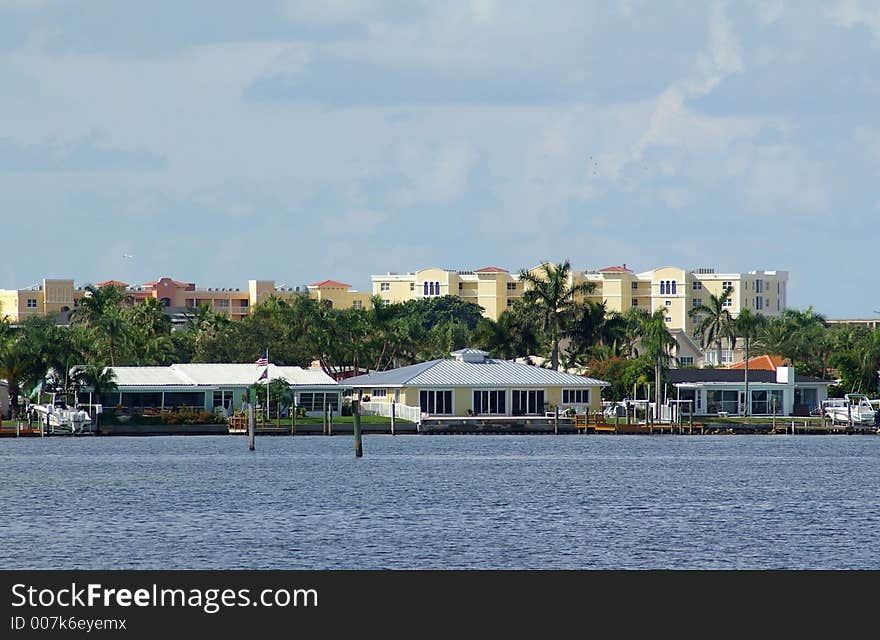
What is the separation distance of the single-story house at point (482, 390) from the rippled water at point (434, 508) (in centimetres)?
1912

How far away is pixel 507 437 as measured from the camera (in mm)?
134500

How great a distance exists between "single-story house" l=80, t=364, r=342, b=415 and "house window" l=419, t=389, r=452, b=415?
706 centimetres

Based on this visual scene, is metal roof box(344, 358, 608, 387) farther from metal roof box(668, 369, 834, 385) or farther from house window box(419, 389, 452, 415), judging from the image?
metal roof box(668, 369, 834, 385)

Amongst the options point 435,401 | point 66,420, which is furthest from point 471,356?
point 66,420

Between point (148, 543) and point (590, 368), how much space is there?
105m

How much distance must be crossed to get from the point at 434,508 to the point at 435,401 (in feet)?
207

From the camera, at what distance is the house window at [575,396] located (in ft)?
437

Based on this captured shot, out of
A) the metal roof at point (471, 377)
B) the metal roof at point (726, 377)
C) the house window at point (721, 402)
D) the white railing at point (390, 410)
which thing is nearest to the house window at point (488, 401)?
the metal roof at point (471, 377)

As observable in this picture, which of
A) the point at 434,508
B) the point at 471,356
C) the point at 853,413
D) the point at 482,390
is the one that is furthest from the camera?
the point at 471,356

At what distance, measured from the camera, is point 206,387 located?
127938 mm

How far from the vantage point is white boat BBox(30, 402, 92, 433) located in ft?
387

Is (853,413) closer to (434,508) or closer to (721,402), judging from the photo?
(721,402)
